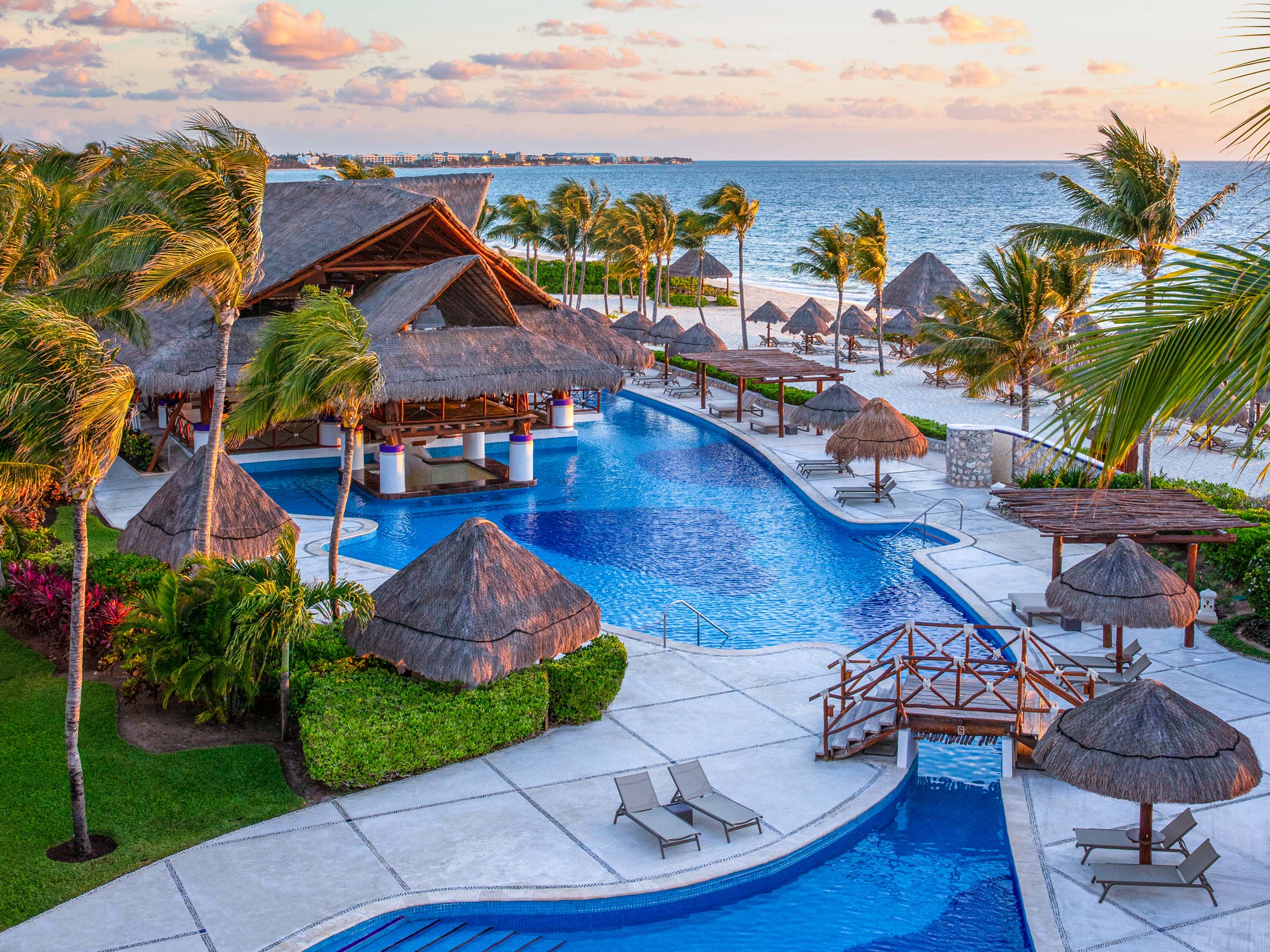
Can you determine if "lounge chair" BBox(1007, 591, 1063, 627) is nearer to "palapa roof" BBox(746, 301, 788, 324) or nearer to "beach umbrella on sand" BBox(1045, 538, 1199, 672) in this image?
"beach umbrella on sand" BBox(1045, 538, 1199, 672)

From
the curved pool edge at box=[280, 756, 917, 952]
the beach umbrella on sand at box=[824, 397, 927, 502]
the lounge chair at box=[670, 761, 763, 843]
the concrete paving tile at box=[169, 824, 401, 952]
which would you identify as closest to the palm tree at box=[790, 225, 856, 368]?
the beach umbrella on sand at box=[824, 397, 927, 502]

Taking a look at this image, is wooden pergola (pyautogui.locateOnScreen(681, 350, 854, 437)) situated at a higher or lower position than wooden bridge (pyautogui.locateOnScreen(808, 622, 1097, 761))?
higher

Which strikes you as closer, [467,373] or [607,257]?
Answer: [467,373]

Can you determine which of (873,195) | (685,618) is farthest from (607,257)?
(873,195)

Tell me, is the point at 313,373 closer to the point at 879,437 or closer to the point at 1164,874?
the point at 1164,874

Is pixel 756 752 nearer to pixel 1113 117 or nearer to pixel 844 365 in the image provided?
pixel 1113 117

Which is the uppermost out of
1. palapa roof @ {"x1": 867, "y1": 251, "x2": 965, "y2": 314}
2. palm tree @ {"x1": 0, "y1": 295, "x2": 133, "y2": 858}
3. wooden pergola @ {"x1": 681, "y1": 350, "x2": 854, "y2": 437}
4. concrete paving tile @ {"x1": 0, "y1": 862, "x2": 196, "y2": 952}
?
palapa roof @ {"x1": 867, "y1": 251, "x2": 965, "y2": 314}

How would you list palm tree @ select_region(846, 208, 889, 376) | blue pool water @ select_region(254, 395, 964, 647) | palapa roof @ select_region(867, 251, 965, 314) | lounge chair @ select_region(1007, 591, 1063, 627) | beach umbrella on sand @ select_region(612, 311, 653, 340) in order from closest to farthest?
lounge chair @ select_region(1007, 591, 1063, 627) → blue pool water @ select_region(254, 395, 964, 647) → palm tree @ select_region(846, 208, 889, 376) → beach umbrella on sand @ select_region(612, 311, 653, 340) → palapa roof @ select_region(867, 251, 965, 314)
